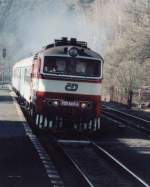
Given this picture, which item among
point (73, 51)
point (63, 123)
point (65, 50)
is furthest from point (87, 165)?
point (65, 50)

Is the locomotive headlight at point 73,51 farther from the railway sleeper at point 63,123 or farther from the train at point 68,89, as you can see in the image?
the railway sleeper at point 63,123

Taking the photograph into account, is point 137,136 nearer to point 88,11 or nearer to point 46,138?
point 46,138

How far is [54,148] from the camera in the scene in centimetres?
1769

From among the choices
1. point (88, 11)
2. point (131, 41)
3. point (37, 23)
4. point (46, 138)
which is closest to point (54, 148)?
point (46, 138)

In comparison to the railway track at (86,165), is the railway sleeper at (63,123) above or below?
above

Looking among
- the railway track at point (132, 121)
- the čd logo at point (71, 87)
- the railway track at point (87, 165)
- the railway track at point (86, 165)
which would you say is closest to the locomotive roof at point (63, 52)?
the čd logo at point (71, 87)

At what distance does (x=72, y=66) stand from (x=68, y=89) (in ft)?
2.74

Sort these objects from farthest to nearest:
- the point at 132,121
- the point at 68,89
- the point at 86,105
A: 1. the point at 132,121
2. the point at 86,105
3. the point at 68,89

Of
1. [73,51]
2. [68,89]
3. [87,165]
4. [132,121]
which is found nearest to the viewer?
[87,165]

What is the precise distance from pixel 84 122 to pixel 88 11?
132324 millimetres

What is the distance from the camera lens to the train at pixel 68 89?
65.9ft

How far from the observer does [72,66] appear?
20391 millimetres

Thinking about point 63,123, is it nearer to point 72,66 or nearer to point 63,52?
point 72,66

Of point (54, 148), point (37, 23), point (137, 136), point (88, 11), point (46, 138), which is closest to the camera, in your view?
point (54, 148)
